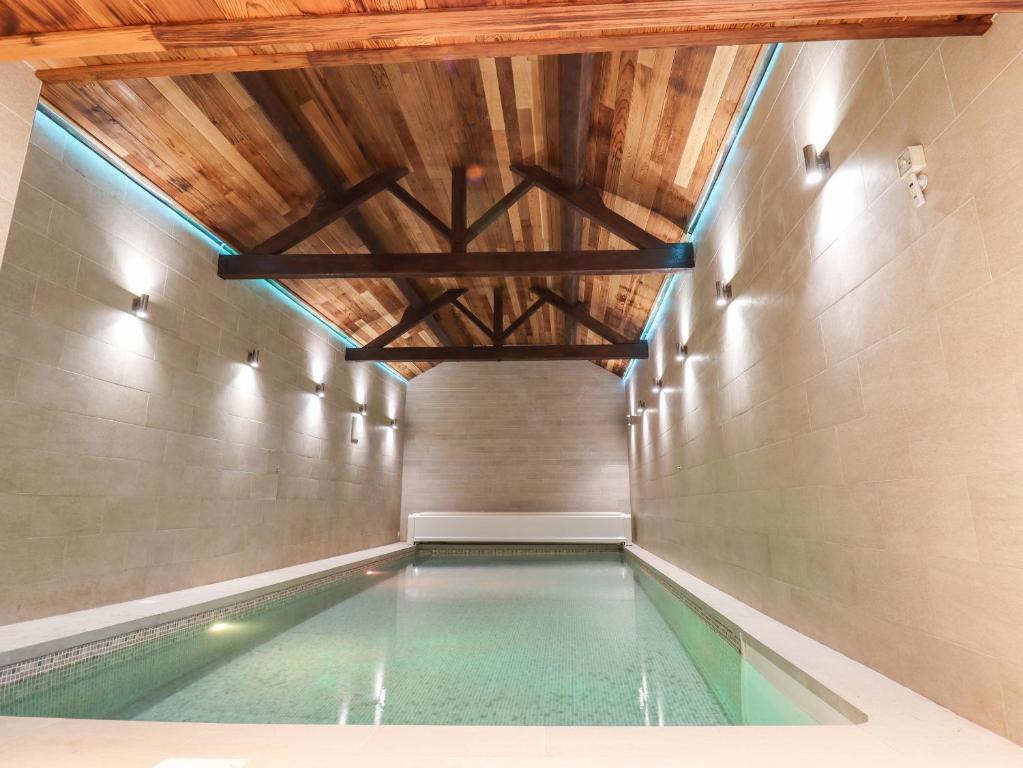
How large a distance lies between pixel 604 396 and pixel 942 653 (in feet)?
28.8

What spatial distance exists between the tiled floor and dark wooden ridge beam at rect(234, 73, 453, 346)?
145 inches

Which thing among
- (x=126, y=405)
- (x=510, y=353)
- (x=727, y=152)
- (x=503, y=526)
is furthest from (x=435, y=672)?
(x=503, y=526)

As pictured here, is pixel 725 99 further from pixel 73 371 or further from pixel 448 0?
pixel 73 371

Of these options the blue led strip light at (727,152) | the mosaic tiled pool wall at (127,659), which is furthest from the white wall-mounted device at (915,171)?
the mosaic tiled pool wall at (127,659)

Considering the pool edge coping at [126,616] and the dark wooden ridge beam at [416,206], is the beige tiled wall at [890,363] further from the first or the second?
the pool edge coping at [126,616]

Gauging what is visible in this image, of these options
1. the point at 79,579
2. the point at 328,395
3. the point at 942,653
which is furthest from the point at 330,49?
→ the point at 328,395

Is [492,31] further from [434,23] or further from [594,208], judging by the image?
[594,208]

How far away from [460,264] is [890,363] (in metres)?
3.65

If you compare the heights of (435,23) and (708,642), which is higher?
(435,23)

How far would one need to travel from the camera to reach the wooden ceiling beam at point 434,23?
149cm

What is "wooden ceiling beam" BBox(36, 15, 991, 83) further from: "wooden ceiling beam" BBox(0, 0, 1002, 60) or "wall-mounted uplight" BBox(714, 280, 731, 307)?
"wall-mounted uplight" BBox(714, 280, 731, 307)

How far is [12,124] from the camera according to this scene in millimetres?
1757

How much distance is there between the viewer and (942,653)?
178 centimetres

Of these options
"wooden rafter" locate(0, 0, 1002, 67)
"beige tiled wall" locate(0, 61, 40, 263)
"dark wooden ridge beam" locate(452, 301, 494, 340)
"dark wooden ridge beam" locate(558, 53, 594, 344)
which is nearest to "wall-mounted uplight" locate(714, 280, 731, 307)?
"dark wooden ridge beam" locate(558, 53, 594, 344)
